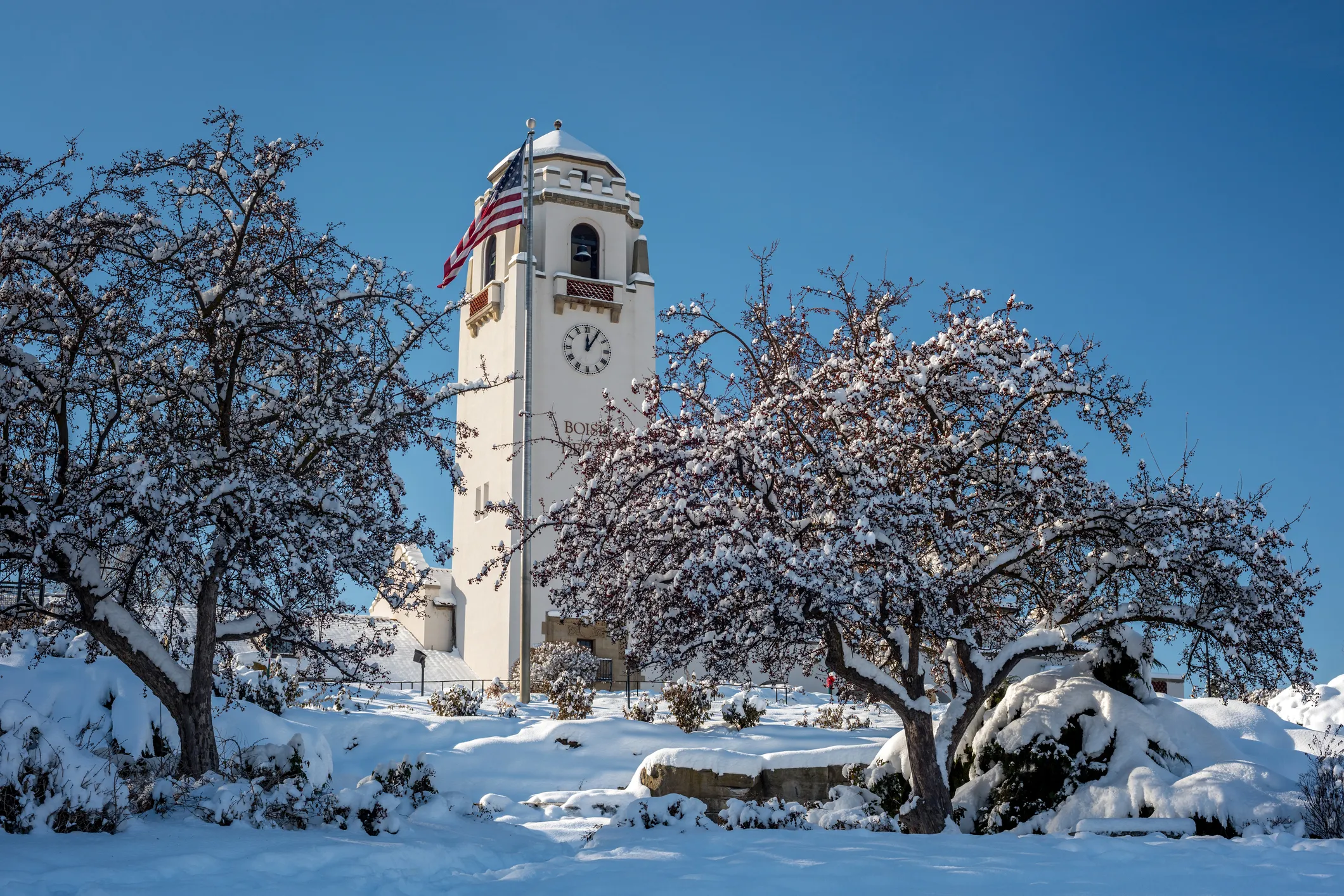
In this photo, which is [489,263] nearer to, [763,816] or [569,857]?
[763,816]

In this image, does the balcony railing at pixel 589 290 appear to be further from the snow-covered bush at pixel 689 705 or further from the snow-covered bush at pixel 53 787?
the snow-covered bush at pixel 53 787

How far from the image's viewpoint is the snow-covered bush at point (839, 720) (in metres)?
23.8

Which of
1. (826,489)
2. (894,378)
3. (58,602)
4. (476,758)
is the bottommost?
(476,758)

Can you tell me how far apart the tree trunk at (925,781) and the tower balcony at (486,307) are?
34.9m

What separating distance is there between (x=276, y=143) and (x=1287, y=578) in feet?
Answer: 39.2

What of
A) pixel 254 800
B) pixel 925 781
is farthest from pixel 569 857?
pixel 925 781

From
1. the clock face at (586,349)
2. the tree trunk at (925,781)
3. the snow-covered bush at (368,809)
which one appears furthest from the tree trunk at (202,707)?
the clock face at (586,349)

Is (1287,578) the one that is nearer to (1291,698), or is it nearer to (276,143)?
(276,143)

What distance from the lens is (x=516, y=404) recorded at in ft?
142

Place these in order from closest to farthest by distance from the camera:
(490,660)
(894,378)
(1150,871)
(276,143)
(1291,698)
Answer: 1. (1150,871)
2. (276,143)
3. (894,378)
4. (1291,698)
5. (490,660)

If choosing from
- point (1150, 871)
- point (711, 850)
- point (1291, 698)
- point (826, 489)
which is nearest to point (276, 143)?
point (826, 489)

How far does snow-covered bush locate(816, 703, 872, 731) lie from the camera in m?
23.8

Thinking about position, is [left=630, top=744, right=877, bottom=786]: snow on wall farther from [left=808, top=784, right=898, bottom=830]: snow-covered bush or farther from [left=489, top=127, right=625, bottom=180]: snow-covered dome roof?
[left=489, top=127, right=625, bottom=180]: snow-covered dome roof

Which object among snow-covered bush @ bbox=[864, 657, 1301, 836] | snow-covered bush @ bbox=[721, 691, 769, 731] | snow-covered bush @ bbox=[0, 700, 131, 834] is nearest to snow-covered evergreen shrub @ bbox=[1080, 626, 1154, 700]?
snow-covered bush @ bbox=[864, 657, 1301, 836]
